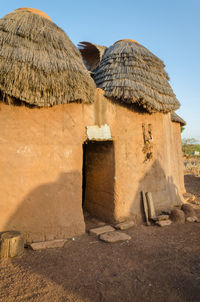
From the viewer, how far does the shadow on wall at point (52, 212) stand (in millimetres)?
3775

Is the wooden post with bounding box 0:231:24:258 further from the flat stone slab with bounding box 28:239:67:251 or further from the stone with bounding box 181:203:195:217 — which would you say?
the stone with bounding box 181:203:195:217

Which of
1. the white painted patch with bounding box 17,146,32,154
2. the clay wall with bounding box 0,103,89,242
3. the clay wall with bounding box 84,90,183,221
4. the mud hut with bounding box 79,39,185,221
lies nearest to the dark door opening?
the mud hut with bounding box 79,39,185,221

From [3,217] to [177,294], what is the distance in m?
3.03

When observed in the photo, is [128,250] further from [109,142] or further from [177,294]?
[109,142]

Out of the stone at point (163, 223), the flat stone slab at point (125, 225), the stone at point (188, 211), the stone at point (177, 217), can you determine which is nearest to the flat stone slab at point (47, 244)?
the flat stone slab at point (125, 225)

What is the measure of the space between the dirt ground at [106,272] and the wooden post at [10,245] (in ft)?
0.34

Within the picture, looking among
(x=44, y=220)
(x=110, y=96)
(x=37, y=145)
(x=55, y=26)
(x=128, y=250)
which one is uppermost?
(x=55, y=26)

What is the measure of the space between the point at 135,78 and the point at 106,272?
444 cm

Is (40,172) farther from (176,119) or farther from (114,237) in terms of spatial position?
(176,119)

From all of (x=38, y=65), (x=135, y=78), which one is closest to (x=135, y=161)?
(x=135, y=78)

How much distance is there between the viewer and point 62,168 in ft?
13.8

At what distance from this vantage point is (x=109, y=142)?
5.12 metres

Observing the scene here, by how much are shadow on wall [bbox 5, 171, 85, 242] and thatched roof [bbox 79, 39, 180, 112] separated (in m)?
2.38

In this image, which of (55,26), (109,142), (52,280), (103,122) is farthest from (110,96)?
(52,280)
